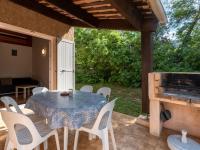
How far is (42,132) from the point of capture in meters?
2.31

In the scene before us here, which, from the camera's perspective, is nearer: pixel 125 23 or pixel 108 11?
pixel 108 11

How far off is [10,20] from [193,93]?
13.1 feet

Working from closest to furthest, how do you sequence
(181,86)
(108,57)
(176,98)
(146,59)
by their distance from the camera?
(176,98) < (181,86) < (146,59) < (108,57)

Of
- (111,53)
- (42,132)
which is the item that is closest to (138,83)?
(111,53)

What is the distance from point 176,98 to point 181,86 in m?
0.24

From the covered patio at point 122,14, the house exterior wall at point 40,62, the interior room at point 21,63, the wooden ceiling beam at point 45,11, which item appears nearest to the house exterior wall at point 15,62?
the interior room at point 21,63

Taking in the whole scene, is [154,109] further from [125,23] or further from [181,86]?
[125,23]

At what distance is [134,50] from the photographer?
8539 mm

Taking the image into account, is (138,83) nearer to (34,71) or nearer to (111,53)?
(111,53)

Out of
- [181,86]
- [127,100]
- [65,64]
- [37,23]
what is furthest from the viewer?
[127,100]

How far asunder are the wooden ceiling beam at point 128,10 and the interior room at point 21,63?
168 inches

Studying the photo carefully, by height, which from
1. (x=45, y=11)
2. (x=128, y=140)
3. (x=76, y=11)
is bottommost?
(x=128, y=140)

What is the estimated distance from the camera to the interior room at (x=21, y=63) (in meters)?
7.54

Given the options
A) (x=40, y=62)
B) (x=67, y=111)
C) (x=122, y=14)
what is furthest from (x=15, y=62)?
(x=67, y=111)
